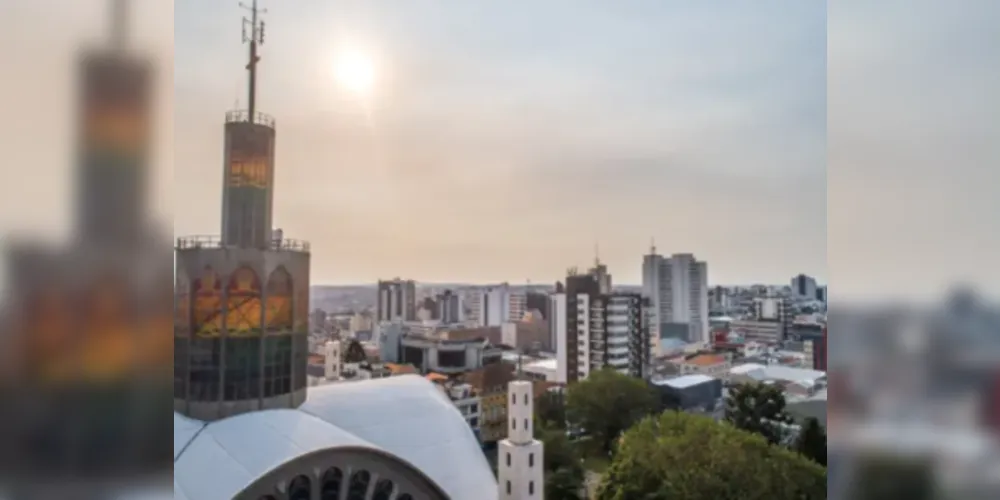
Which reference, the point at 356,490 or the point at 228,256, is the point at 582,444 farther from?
the point at 228,256

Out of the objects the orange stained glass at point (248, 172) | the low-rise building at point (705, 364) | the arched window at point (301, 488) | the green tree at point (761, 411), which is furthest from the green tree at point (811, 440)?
the orange stained glass at point (248, 172)

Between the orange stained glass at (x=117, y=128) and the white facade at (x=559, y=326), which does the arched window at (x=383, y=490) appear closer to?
the orange stained glass at (x=117, y=128)

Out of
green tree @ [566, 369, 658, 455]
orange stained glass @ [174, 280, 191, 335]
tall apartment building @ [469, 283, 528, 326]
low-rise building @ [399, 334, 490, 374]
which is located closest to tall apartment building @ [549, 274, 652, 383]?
tall apartment building @ [469, 283, 528, 326]

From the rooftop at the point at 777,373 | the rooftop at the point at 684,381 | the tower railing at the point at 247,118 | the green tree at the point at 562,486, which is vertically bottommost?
the green tree at the point at 562,486

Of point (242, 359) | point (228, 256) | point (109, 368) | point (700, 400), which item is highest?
point (228, 256)

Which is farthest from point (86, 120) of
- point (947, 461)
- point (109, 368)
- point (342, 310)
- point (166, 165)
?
point (342, 310)

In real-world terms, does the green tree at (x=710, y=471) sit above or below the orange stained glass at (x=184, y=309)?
below

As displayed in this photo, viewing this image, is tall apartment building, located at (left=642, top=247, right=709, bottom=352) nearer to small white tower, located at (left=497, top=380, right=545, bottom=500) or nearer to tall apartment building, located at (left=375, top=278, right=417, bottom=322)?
small white tower, located at (left=497, top=380, right=545, bottom=500)
